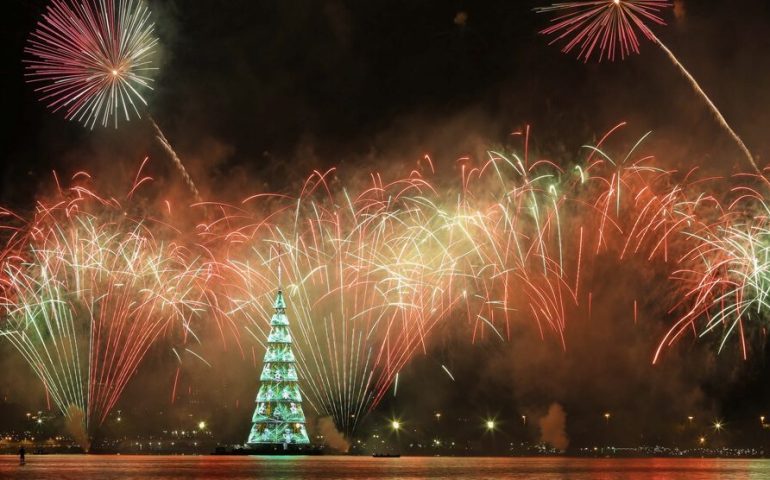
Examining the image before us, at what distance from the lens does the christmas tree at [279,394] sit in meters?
89.9

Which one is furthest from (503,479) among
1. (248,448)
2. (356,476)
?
(248,448)

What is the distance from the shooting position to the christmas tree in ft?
295

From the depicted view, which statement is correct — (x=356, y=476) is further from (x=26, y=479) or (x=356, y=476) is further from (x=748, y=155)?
(x=748, y=155)

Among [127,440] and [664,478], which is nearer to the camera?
[664,478]

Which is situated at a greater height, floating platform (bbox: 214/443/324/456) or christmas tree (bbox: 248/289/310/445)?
christmas tree (bbox: 248/289/310/445)

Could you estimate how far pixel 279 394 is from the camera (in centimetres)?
9019

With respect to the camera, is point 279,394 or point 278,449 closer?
point 279,394

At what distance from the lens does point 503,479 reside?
68.8 meters

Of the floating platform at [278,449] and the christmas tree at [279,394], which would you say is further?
the floating platform at [278,449]

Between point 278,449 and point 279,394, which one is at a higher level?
point 279,394

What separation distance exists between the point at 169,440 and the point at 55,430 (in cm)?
2130

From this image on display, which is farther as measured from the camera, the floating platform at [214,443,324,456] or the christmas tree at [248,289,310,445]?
the floating platform at [214,443,324,456]

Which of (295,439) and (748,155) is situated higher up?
(748,155)

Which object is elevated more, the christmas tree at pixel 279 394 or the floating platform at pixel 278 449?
the christmas tree at pixel 279 394
